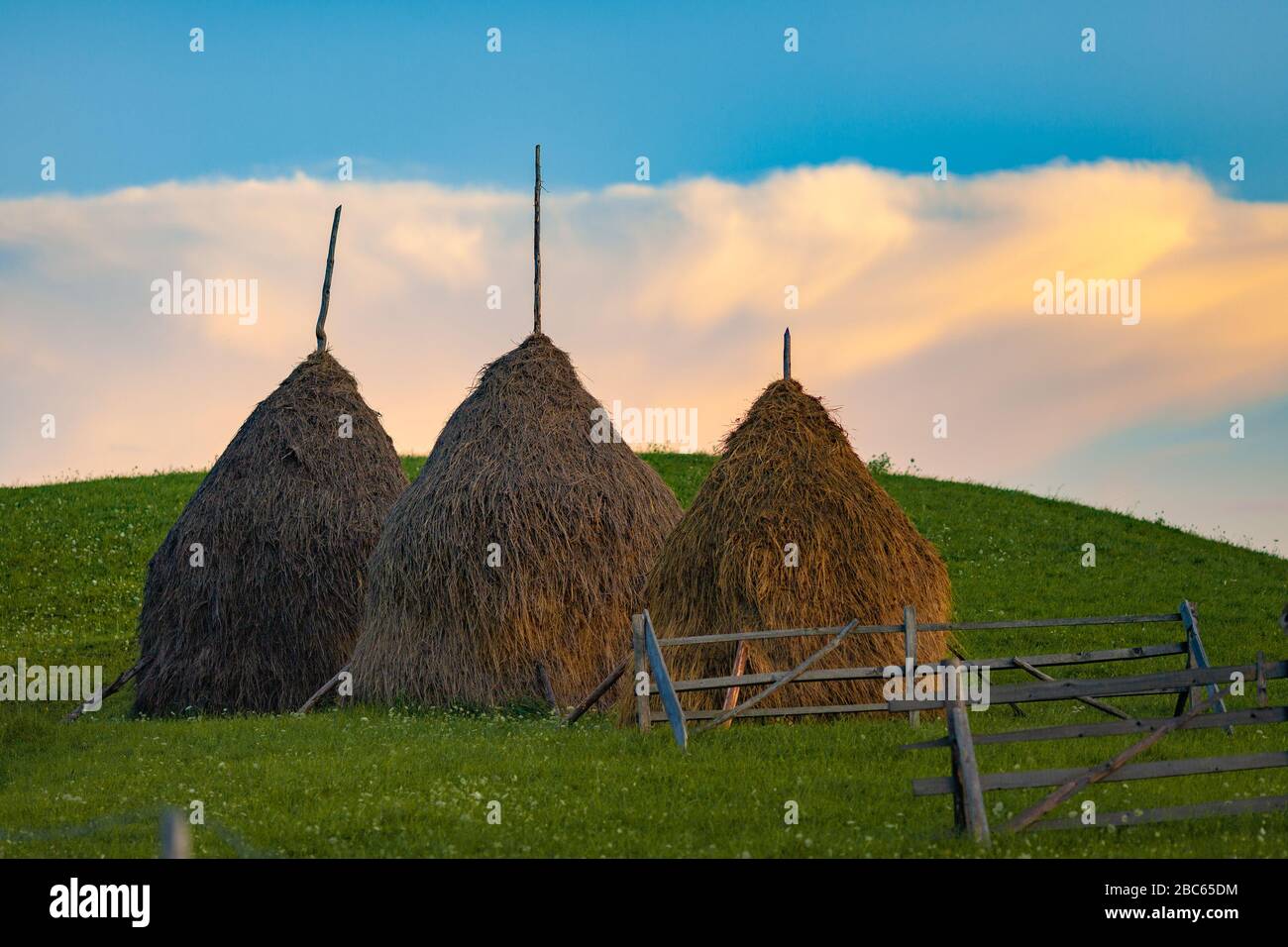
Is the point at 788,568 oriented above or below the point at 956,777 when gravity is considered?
above

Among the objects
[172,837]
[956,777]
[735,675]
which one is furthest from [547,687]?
[172,837]

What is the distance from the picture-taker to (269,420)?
73.0ft

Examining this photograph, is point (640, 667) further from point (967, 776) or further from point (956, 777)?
point (967, 776)

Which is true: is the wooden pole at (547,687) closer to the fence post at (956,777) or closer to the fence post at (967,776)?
the fence post at (956,777)

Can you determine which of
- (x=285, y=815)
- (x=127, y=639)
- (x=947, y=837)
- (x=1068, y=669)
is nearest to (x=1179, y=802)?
(x=947, y=837)

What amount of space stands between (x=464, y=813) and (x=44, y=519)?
3588cm

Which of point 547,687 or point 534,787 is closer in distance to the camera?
point 534,787

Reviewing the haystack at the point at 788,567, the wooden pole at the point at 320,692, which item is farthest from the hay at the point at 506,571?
the haystack at the point at 788,567

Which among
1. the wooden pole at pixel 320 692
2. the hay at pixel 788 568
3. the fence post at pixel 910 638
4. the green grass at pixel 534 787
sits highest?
the hay at pixel 788 568

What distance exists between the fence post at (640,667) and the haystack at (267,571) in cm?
728

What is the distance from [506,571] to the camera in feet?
62.3

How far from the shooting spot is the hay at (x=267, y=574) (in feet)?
68.8

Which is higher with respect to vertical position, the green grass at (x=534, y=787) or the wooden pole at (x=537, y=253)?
the wooden pole at (x=537, y=253)

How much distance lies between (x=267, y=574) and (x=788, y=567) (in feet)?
30.5
